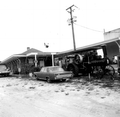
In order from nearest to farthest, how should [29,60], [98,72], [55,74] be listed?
1. [55,74]
2. [98,72]
3. [29,60]

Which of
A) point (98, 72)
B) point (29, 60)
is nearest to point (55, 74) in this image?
point (98, 72)

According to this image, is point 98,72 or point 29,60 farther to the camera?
point 29,60

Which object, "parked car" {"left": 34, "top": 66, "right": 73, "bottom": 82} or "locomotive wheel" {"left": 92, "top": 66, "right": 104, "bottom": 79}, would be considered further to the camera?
"locomotive wheel" {"left": 92, "top": 66, "right": 104, "bottom": 79}

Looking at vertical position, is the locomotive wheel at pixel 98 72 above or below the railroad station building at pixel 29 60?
below

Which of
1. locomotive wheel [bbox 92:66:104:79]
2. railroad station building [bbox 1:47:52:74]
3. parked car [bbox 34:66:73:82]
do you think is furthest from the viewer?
railroad station building [bbox 1:47:52:74]

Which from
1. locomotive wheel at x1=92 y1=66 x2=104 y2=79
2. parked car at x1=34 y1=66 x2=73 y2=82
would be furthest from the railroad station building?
locomotive wheel at x1=92 y1=66 x2=104 y2=79

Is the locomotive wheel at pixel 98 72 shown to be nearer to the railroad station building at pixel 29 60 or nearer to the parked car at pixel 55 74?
the parked car at pixel 55 74

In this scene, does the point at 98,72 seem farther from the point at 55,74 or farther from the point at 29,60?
the point at 29,60

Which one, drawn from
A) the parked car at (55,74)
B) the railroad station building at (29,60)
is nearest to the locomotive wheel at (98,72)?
the parked car at (55,74)

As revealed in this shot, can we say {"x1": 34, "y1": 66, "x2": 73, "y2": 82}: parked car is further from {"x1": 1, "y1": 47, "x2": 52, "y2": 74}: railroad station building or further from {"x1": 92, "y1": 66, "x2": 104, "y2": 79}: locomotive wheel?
{"x1": 1, "y1": 47, "x2": 52, "y2": 74}: railroad station building

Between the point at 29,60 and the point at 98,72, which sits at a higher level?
the point at 29,60

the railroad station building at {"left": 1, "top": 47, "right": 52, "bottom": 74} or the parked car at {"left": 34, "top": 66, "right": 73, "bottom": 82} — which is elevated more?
the railroad station building at {"left": 1, "top": 47, "right": 52, "bottom": 74}

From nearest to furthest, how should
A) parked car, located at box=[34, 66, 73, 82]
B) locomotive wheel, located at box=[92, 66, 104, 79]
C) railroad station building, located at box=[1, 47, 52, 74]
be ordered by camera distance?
parked car, located at box=[34, 66, 73, 82], locomotive wheel, located at box=[92, 66, 104, 79], railroad station building, located at box=[1, 47, 52, 74]

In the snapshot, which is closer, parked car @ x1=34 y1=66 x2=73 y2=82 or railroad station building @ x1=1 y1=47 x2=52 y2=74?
parked car @ x1=34 y1=66 x2=73 y2=82
